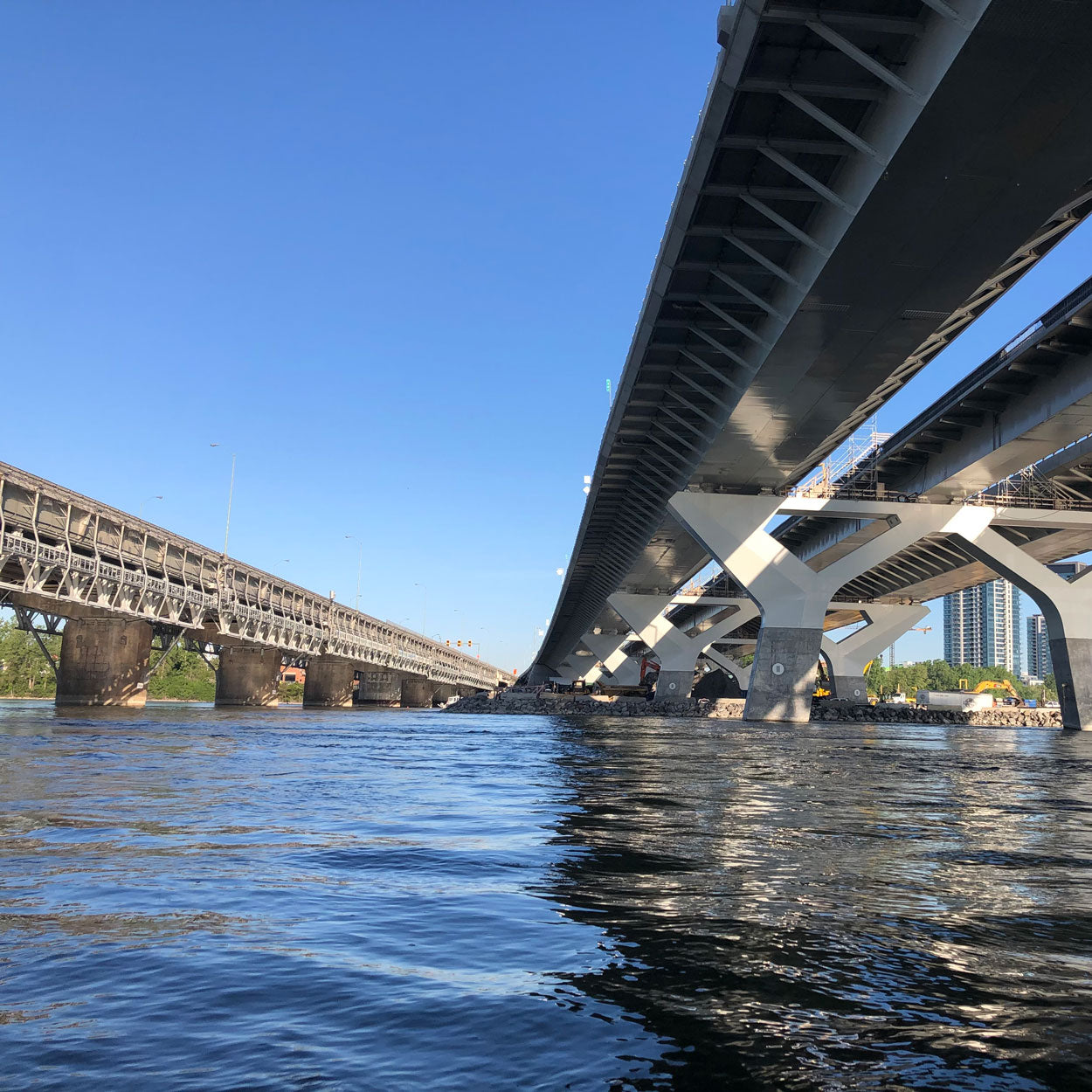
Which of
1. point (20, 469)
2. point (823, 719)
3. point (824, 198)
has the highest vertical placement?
point (824, 198)

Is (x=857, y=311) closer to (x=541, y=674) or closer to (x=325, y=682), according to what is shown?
(x=325, y=682)

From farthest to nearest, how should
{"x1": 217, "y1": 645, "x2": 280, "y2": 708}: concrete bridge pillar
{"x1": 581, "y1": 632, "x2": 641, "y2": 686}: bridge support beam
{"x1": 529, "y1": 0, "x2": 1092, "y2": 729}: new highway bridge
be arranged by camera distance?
1. {"x1": 581, "y1": 632, "x2": 641, "y2": 686}: bridge support beam
2. {"x1": 217, "y1": 645, "x2": 280, "y2": 708}: concrete bridge pillar
3. {"x1": 529, "y1": 0, "x2": 1092, "y2": 729}: new highway bridge

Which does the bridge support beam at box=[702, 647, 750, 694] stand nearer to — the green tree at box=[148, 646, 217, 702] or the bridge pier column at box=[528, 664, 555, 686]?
the bridge pier column at box=[528, 664, 555, 686]

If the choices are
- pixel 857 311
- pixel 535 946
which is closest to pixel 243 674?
pixel 857 311

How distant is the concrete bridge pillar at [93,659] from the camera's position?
49.6m

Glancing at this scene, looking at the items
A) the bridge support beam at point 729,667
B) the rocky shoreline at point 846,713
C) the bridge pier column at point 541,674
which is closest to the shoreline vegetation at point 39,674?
the rocky shoreline at point 846,713

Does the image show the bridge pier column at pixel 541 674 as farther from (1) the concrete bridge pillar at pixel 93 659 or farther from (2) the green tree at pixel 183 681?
(1) the concrete bridge pillar at pixel 93 659

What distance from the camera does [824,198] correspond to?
20031 mm

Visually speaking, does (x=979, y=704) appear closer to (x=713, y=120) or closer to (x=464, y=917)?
(x=713, y=120)

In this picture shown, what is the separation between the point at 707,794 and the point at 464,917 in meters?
7.78

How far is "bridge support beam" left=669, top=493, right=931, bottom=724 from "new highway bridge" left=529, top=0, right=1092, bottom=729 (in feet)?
0.31

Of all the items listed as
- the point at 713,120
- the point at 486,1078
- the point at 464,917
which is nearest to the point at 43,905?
the point at 464,917

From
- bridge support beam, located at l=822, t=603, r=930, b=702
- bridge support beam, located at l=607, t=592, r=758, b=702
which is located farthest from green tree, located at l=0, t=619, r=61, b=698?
bridge support beam, located at l=822, t=603, r=930, b=702

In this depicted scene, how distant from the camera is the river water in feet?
10.3
